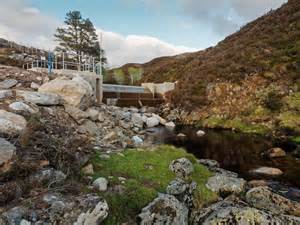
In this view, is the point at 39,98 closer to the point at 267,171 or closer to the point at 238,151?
the point at 267,171

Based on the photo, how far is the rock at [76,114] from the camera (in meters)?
13.0

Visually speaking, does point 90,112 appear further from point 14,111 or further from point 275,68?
point 275,68

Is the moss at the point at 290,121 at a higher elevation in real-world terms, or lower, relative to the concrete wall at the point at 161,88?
lower

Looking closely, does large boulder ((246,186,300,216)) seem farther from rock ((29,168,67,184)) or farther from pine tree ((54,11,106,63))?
pine tree ((54,11,106,63))

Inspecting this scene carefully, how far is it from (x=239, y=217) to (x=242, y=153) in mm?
10854

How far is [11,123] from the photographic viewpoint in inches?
317

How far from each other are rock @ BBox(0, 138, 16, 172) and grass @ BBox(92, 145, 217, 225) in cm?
235

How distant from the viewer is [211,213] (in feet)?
Result: 24.2

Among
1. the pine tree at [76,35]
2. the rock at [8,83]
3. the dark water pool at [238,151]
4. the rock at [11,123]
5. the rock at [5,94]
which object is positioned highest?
the pine tree at [76,35]

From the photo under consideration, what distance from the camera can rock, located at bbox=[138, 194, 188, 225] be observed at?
6.76m

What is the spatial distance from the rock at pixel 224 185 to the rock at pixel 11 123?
6.01 meters

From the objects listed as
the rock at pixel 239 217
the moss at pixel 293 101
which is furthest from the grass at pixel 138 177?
the moss at pixel 293 101

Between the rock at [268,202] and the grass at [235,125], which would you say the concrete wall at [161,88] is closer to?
the grass at [235,125]

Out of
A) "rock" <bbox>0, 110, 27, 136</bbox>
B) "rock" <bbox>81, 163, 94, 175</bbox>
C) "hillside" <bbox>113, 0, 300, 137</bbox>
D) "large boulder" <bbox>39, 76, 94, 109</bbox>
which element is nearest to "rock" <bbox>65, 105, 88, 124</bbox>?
"large boulder" <bbox>39, 76, 94, 109</bbox>
